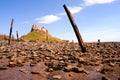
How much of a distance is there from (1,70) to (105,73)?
4058 mm

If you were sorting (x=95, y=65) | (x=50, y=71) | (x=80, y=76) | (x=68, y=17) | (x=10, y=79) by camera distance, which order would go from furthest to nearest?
Result: (x=68, y=17)
(x=95, y=65)
(x=50, y=71)
(x=80, y=76)
(x=10, y=79)

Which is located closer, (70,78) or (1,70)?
(70,78)

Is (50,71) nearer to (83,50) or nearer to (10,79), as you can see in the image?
(10,79)

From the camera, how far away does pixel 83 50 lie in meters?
16.2

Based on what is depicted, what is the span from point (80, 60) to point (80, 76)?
10.5ft

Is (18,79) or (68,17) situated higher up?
(68,17)

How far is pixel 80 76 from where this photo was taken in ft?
23.9

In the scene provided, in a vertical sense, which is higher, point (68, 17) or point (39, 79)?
point (68, 17)

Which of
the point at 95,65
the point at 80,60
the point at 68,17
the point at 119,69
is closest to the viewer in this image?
the point at 119,69

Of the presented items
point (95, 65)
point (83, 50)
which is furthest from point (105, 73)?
point (83, 50)

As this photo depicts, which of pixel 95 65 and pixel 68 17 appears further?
pixel 68 17

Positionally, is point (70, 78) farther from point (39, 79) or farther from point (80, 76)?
point (39, 79)

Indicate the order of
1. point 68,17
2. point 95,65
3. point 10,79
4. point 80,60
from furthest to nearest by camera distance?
point 68,17 < point 80,60 < point 95,65 < point 10,79

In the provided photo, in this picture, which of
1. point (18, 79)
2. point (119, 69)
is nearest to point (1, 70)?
point (18, 79)
